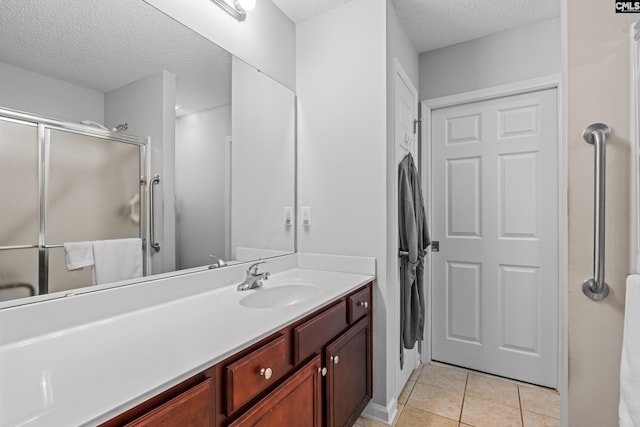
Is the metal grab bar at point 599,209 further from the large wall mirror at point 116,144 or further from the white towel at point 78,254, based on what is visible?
the white towel at point 78,254

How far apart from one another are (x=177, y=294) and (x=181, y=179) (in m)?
0.51

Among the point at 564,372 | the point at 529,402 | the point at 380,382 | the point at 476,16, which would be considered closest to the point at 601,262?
the point at 564,372

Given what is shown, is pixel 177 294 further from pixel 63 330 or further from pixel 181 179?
pixel 181 179

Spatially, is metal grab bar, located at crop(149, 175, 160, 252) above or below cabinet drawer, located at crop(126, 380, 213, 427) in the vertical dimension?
above

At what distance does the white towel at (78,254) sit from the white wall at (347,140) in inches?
46.1

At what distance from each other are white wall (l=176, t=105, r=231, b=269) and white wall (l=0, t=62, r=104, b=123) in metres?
0.35

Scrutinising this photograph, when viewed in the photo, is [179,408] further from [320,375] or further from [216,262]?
[216,262]

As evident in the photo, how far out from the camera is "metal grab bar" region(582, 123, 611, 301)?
94 cm

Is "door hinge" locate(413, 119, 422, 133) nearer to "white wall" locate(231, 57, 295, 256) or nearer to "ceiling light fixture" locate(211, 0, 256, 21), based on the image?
"white wall" locate(231, 57, 295, 256)

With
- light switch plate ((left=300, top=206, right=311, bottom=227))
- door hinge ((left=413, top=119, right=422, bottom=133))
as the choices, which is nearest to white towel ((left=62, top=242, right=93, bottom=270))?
light switch plate ((left=300, top=206, right=311, bottom=227))

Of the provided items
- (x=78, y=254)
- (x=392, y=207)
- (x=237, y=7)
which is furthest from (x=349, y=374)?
(x=237, y=7)

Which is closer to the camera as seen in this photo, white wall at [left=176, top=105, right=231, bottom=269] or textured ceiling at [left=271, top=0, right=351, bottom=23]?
white wall at [left=176, top=105, right=231, bottom=269]

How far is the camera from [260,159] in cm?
181

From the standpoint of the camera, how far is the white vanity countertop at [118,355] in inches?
21.8
